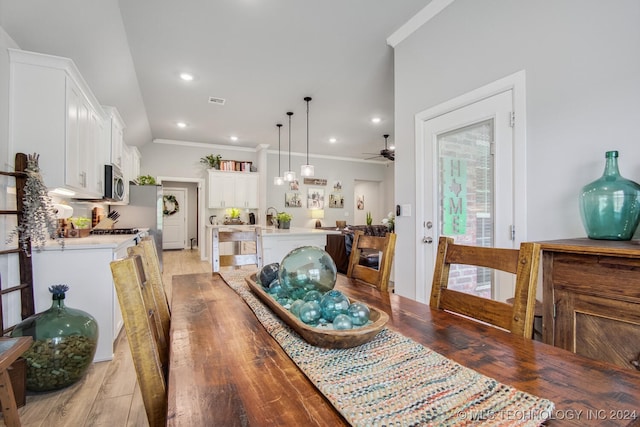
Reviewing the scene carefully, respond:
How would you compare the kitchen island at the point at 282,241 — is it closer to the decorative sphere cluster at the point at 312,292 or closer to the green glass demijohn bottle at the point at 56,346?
the green glass demijohn bottle at the point at 56,346

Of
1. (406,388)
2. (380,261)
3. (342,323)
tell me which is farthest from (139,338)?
(380,261)

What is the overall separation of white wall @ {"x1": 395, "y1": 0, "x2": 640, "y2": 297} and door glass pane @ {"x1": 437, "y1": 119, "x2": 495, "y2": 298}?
0.31 metres

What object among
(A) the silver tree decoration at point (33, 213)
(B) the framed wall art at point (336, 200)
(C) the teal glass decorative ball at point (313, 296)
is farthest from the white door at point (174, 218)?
(C) the teal glass decorative ball at point (313, 296)

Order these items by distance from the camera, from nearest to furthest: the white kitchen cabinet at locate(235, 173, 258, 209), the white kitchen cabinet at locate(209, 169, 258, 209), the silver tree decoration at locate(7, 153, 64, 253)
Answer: the silver tree decoration at locate(7, 153, 64, 253)
the white kitchen cabinet at locate(209, 169, 258, 209)
the white kitchen cabinet at locate(235, 173, 258, 209)

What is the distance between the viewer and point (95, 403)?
1793 millimetres

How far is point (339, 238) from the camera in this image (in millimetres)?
4750

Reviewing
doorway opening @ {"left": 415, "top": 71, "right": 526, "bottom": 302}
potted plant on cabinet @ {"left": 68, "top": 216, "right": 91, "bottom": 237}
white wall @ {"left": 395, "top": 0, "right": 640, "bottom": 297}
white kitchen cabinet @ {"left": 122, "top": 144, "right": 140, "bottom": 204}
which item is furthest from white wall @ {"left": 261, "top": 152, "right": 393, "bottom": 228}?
white wall @ {"left": 395, "top": 0, "right": 640, "bottom": 297}

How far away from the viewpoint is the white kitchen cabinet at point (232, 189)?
7180 millimetres

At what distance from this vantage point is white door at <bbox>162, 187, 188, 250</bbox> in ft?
30.5

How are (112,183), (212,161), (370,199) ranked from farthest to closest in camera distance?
(370,199) < (212,161) < (112,183)

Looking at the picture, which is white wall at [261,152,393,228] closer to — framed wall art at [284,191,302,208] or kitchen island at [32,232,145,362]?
framed wall art at [284,191,302,208]

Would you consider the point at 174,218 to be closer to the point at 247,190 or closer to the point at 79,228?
the point at 247,190

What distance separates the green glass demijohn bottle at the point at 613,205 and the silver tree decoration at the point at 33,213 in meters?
3.16

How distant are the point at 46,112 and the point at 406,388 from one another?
118 inches
